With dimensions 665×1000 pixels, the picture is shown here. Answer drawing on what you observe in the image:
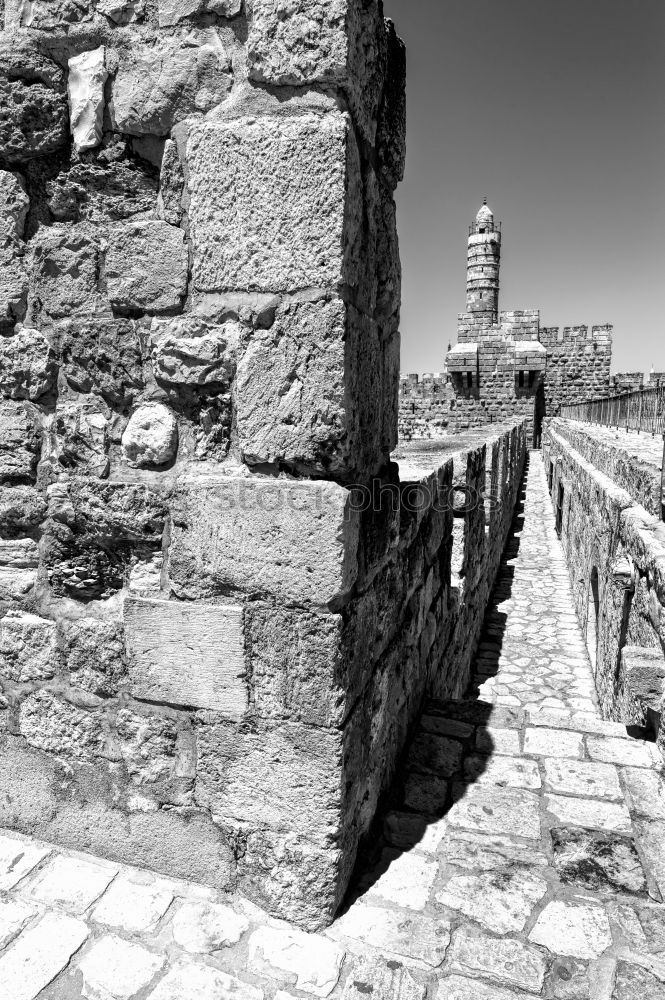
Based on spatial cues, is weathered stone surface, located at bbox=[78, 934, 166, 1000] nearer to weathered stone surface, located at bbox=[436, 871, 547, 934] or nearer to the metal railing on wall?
weathered stone surface, located at bbox=[436, 871, 547, 934]

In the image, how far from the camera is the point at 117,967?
5.24ft

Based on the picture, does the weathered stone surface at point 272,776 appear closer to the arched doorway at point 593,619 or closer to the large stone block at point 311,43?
the large stone block at point 311,43

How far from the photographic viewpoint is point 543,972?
155 centimetres

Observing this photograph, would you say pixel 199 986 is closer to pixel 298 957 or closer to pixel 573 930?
pixel 298 957

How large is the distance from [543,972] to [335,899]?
541 millimetres

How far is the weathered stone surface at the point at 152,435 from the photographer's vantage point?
1.82 m

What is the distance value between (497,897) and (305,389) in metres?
1.50

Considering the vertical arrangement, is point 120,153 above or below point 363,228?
above

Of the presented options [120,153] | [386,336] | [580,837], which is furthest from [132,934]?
[120,153]

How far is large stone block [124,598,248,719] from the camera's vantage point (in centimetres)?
176

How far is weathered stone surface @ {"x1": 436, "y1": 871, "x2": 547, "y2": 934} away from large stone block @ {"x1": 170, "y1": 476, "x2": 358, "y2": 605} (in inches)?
36.7

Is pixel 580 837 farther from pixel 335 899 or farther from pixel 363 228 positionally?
pixel 363 228

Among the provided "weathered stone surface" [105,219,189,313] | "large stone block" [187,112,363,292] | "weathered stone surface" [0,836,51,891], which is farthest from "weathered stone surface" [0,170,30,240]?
"weathered stone surface" [0,836,51,891]

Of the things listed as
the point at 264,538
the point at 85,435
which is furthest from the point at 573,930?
the point at 85,435
